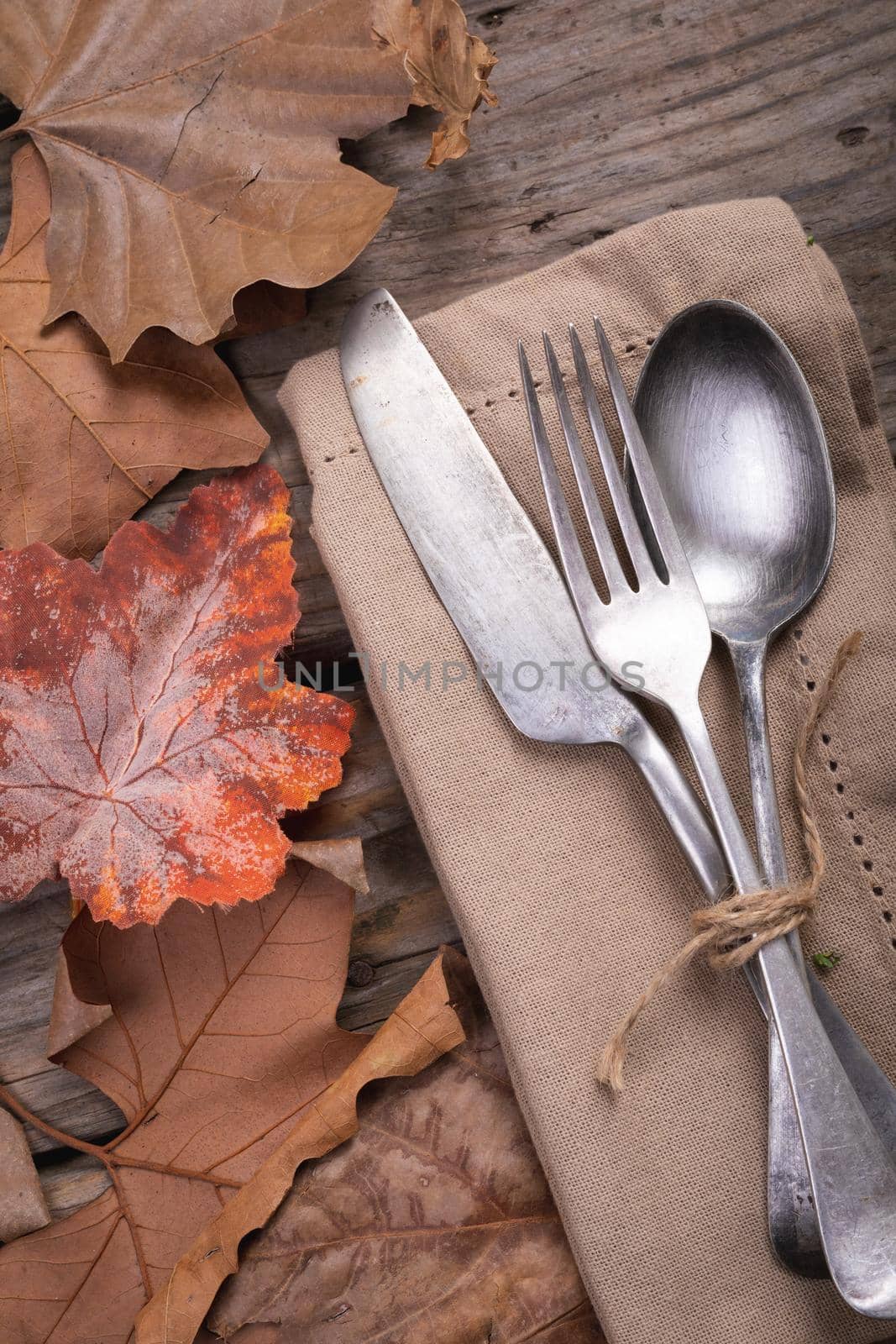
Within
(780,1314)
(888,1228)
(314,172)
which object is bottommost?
(780,1314)

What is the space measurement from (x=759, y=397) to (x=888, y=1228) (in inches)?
22.6

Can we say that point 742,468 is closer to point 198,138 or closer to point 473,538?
point 473,538

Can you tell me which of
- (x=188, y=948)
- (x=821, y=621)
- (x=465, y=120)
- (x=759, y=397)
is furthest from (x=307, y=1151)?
(x=465, y=120)

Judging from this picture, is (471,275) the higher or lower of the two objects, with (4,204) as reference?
lower

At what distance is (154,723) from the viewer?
0.75 m

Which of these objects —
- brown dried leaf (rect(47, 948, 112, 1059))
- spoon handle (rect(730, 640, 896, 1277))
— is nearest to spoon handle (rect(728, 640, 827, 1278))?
spoon handle (rect(730, 640, 896, 1277))

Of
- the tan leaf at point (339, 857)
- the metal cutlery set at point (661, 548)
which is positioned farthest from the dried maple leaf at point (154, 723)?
the metal cutlery set at point (661, 548)

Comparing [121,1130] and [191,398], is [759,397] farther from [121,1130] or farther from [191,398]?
[121,1130]

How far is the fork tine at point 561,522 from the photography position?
705 mm

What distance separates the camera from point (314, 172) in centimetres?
76

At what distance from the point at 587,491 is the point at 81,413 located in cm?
42

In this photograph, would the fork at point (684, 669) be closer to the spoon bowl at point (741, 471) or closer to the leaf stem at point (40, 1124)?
the spoon bowl at point (741, 471)

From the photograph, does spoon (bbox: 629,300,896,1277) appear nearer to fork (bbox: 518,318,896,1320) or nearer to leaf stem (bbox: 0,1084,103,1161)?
fork (bbox: 518,318,896,1320)

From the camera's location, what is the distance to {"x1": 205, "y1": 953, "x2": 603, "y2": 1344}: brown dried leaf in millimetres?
719
